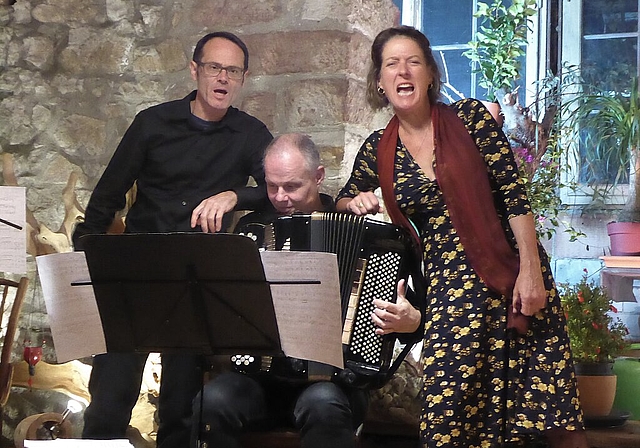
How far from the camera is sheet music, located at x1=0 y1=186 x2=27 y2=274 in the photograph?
254 cm

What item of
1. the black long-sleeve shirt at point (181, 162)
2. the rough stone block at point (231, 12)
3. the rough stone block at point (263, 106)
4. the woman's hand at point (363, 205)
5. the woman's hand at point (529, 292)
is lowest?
the woman's hand at point (529, 292)

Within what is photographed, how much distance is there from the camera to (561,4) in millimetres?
3316

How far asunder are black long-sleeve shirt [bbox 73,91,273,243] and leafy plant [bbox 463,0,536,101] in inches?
37.1

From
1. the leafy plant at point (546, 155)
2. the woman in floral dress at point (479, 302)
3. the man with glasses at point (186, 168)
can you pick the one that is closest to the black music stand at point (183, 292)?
the woman in floral dress at point (479, 302)

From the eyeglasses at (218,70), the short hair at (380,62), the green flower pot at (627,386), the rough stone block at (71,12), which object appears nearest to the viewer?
the short hair at (380,62)

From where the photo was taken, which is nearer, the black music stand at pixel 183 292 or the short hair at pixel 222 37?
the black music stand at pixel 183 292

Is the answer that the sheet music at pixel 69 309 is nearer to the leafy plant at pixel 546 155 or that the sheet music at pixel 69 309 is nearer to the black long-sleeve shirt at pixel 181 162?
the black long-sleeve shirt at pixel 181 162

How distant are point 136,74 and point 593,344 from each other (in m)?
1.91

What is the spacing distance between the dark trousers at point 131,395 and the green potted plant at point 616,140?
1.56 m

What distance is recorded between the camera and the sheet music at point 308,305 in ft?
6.53

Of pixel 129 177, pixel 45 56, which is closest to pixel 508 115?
pixel 129 177

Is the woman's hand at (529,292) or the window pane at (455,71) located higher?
the window pane at (455,71)

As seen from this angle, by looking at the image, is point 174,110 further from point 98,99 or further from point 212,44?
point 98,99

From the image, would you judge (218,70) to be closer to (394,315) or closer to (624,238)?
(394,315)
